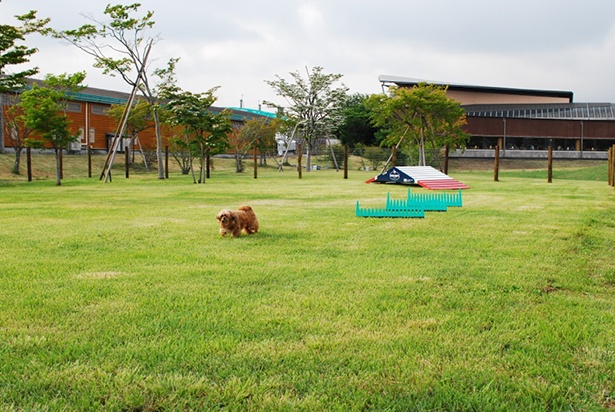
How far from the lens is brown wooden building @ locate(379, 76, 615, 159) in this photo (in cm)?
4691

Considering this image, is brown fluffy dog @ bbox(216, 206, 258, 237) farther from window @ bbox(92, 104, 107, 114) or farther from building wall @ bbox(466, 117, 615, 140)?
building wall @ bbox(466, 117, 615, 140)

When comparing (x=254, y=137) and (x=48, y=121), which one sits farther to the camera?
(x=254, y=137)

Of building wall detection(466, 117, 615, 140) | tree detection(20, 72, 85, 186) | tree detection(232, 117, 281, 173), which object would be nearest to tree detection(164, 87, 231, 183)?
tree detection(20, 72, 85, 186)

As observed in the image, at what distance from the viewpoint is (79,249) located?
616 centimetres

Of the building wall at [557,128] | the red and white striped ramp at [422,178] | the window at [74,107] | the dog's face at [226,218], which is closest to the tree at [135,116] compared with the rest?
the window at [74,107]

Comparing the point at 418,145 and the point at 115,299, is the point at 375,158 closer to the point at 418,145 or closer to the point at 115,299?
the point at 418,145

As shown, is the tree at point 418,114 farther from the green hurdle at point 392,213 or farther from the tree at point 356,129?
the green hurdle at point 392,213

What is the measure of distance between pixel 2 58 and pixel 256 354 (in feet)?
72.7

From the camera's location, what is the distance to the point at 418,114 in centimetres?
3112

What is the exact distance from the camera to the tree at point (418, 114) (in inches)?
1204

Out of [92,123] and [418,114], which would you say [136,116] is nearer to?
[92,123]

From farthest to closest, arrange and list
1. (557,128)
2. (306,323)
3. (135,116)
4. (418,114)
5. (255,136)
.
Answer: (557,128) < (255,136) < (135,116) < (418,114) < (306,323)

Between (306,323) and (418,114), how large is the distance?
29.0 m

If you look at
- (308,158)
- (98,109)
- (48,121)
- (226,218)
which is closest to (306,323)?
(226,218)
